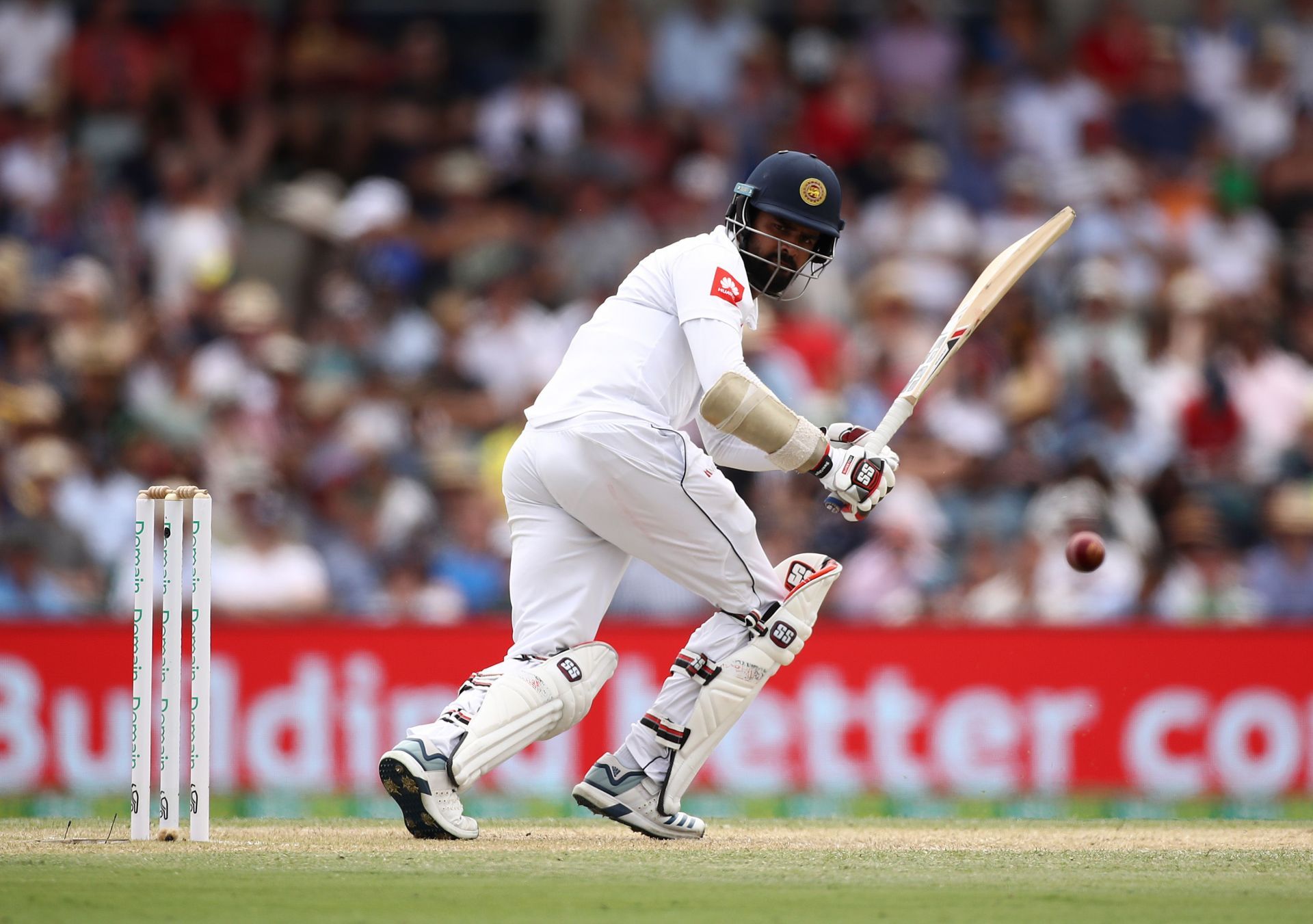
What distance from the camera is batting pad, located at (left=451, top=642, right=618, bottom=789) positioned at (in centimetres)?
540

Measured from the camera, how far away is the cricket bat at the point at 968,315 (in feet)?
18.8

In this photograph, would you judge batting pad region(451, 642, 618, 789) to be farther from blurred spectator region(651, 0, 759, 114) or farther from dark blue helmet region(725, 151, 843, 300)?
blurred spectator region(651, 0, 759, 114)

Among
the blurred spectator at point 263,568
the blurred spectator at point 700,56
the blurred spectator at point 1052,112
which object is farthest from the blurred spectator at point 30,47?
the blurred spectator at point 1052,112

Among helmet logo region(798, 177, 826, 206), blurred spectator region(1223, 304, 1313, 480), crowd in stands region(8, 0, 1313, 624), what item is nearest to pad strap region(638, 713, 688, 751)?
helmet logo region(798, 177, 826, 206)

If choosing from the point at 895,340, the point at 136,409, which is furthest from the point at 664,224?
the point at 136,409

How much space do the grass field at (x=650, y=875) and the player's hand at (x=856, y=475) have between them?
97 centimetres

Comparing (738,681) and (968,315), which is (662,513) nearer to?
(738,681)

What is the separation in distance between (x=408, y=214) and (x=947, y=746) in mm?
4991

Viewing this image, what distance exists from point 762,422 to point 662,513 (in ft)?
1.30

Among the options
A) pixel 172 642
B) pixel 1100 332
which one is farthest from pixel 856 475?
pixel 1100 332

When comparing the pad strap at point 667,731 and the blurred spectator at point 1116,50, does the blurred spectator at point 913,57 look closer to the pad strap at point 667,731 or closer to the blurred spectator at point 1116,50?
the blurred spectator at point 1116,50

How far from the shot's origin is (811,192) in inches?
225

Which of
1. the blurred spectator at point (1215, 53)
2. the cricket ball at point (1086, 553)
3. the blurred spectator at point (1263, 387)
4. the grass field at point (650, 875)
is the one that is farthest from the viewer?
the blurred spectator at point (1215, 53)

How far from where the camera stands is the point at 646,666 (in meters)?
8.66
